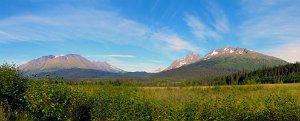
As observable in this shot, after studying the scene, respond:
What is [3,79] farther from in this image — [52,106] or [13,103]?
[52,106]

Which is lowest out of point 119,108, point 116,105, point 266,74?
point 119,108

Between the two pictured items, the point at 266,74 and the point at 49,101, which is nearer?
the point at 49,101

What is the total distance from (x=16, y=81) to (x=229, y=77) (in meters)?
171

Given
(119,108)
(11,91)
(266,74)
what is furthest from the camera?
(266,74)

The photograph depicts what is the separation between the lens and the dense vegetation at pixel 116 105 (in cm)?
1452

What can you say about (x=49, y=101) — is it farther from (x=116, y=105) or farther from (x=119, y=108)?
(x=119, y=108)

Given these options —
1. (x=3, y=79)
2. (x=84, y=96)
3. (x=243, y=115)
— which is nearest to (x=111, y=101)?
(x=84, y=96)

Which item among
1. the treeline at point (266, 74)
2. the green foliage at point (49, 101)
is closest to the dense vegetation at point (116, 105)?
→ the green foliage at point (49, 101)

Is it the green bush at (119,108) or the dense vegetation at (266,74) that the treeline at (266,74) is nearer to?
the dense vegetation at (266,74)

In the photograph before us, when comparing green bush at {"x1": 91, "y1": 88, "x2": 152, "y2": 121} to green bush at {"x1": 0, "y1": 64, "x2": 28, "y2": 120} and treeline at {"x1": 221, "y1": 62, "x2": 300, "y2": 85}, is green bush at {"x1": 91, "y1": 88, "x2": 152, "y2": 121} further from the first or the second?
treeline at {"x1": 221, "y1": 62, "x2": 300, "y2": 85}

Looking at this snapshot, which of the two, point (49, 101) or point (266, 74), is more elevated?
point (266, 74)

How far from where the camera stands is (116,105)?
17.0m

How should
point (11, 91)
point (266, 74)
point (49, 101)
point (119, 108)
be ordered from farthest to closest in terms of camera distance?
point (266, 74) < point (11, 91) < point (49, 101) < point (119, 108)

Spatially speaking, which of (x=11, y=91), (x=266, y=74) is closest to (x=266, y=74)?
(x=266, y=74)
